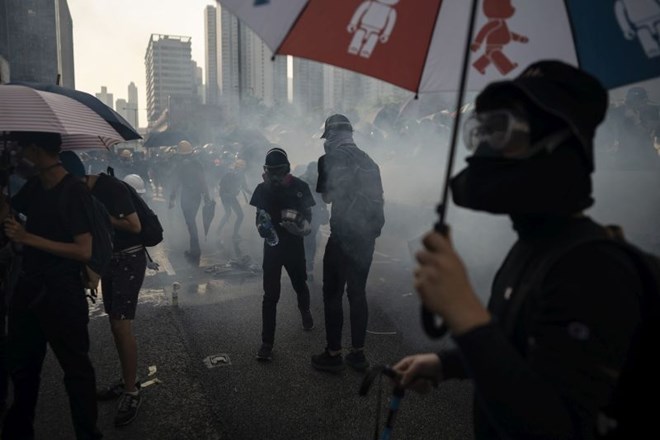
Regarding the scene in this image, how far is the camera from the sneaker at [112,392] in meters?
3.88

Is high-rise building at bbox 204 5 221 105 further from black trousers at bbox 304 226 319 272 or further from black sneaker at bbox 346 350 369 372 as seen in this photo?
black sneaker at bbox 346 350 369 372

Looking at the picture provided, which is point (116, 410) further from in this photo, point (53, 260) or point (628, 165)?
point (628, 165)

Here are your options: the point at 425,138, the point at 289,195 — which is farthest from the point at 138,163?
the point at 289,195

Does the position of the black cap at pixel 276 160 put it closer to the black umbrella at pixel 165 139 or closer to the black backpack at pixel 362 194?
the black backpack at pixel 362 194

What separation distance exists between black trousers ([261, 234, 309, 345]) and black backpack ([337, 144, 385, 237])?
84cm

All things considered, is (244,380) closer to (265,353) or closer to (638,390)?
(265,353)

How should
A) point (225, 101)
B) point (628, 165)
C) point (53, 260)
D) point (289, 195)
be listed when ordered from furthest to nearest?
point (225, 101), point (628, 165), point (289, 195), point (53, 260)

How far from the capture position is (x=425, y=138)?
43.5ft

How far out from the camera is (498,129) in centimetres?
133

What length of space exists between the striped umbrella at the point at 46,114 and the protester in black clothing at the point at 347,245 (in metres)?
1.99

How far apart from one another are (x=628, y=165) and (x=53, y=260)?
830 centimetres

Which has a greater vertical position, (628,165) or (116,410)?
(628,165)

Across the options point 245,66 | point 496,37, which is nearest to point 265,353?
point 496,37

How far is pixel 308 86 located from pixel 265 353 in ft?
291
